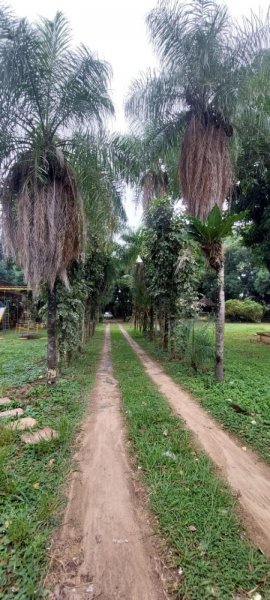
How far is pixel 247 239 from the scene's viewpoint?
11.7 m

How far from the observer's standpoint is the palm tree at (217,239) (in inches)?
199

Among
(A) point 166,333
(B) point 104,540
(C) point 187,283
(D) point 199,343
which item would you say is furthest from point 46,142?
(A) point 166,333

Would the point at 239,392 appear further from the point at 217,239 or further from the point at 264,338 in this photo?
the point at 264,338

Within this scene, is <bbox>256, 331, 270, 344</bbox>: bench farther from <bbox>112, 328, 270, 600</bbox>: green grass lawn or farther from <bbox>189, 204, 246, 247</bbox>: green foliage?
<bbox>112, 328, 270, 600</bbox>: green grass lawn

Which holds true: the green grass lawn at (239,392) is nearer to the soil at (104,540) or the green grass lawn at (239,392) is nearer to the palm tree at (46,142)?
the soil at (104,540)

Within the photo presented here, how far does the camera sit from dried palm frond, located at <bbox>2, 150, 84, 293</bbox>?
5.22 m

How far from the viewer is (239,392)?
514 cm

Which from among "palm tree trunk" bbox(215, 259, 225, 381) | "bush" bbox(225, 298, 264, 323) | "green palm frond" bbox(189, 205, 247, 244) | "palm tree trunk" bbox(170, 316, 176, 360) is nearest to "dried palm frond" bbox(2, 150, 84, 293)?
A: "green palm frond" bbox(189, 205, 247, 244)

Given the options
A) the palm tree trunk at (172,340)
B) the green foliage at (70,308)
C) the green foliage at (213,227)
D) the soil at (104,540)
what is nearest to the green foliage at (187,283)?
the palm tree trunk at (172,340)

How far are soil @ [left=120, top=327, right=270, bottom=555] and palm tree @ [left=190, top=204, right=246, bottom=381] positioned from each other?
1.52 m

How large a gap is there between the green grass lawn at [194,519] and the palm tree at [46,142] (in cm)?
353

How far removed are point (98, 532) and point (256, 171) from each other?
10.3m

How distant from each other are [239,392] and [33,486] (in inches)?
150

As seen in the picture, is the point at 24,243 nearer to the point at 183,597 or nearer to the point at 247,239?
the point at 183,597
